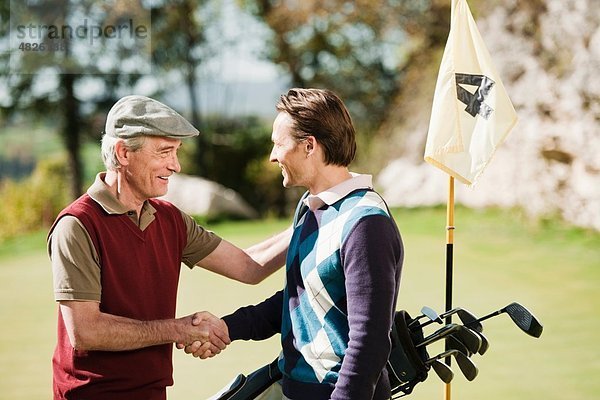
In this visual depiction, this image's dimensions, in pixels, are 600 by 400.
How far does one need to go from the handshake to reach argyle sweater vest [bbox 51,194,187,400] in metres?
0.08

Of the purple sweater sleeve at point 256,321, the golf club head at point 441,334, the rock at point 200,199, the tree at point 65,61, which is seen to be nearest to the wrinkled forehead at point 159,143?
the purple sweater sleeve at point 256,321

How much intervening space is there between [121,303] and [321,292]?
0.60 metres

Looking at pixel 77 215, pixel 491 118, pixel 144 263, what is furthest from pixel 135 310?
pixel 491 118

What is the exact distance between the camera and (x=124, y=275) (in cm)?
266

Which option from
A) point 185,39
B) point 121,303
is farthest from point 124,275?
point 185,39

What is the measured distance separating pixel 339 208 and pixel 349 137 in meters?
0.20

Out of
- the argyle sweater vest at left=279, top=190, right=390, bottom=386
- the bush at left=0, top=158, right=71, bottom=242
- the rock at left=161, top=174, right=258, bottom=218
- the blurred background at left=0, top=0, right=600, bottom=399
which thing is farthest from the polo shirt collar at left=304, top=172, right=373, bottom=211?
the bush at left=0, top=158, right=71, bottom=242

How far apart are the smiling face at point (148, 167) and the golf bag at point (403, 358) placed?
778 mm

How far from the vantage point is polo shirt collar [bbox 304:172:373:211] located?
8.22ft

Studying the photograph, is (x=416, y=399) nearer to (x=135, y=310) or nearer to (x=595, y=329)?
(x=595, y=329)

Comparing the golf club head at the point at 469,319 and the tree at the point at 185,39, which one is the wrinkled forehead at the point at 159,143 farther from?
the tree at the point at 185,39

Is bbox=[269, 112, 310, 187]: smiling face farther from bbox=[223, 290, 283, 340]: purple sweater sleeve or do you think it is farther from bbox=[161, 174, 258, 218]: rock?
bbox=[161, 174, 258, 218]: rock

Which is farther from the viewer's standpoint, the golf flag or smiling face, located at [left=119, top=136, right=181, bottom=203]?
the golf flag

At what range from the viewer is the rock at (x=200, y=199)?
14305 millimetres
